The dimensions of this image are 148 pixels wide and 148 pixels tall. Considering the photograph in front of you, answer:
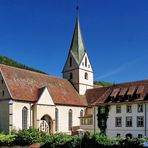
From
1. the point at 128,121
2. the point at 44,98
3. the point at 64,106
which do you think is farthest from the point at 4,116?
the point at 128,121

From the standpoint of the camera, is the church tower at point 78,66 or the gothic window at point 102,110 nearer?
the gothic window at point 102,110

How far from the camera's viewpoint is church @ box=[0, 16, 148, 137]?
5028 cm

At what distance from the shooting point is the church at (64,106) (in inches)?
1980

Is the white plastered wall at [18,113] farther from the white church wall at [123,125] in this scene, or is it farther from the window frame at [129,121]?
the window frame at [129,121]

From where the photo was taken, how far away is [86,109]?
63531 mm

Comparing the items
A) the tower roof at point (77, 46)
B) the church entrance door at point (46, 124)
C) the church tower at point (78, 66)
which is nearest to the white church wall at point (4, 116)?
the church entrance door at point (46, 124)

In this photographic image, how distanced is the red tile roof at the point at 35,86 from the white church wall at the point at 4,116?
2113 mm

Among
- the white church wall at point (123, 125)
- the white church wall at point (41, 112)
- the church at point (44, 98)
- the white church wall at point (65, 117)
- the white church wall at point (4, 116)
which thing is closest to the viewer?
the white church wall at point (4, 116)

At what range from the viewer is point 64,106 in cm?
5866

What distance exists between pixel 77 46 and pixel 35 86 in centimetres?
1802

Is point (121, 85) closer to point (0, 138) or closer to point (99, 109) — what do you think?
point (99, 109)

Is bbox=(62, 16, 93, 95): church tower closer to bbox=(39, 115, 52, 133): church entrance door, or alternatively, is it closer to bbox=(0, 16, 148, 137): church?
bbox=(0, 16, 148, 137): church

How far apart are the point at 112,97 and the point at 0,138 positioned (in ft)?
70.3

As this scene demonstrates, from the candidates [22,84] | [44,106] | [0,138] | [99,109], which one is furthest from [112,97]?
[0,138]
